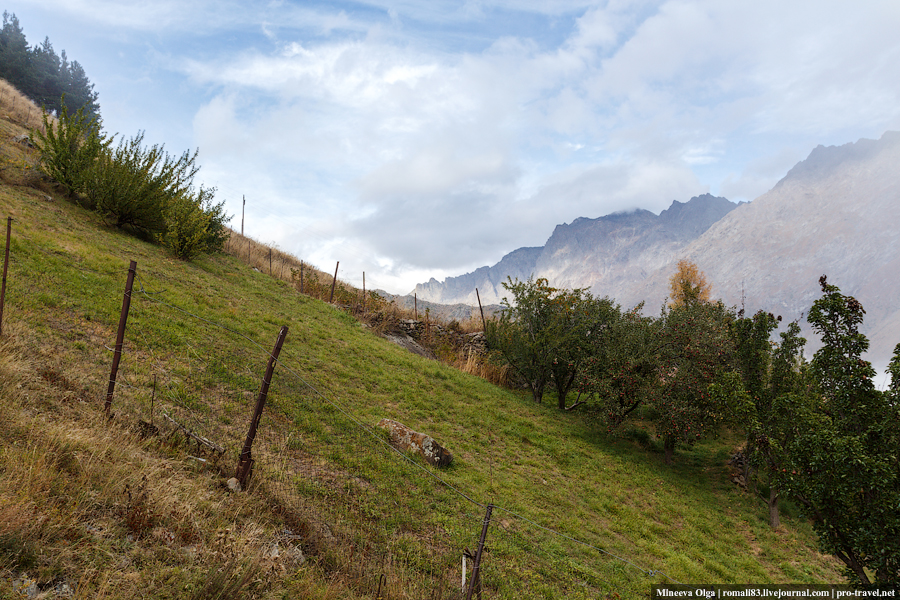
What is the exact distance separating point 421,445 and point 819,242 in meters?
186

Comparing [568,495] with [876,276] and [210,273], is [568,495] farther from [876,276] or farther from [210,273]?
[876,276]

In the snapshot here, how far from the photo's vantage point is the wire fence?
4.34 m

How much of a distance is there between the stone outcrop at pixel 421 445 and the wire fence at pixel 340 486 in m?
0.26

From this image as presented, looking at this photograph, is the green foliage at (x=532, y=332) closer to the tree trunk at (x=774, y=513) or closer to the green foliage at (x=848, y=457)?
the tree trunk at (x=774, y=513)

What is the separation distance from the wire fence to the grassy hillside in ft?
0.11

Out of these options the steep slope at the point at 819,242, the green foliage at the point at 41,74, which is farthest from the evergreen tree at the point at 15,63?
the steep slope at the point at 819,242

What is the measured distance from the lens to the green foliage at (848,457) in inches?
164

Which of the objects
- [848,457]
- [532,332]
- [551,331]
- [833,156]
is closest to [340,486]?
[848,457]

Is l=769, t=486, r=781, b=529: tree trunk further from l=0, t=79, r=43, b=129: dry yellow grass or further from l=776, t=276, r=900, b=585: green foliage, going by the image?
l=0, t=79, r=43, b=129: dry yellow grass

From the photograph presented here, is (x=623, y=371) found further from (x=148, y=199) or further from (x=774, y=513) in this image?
(x=148, y=199)

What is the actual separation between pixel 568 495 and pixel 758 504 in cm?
544

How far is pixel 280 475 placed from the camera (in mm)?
5051

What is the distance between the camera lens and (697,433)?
1016cm

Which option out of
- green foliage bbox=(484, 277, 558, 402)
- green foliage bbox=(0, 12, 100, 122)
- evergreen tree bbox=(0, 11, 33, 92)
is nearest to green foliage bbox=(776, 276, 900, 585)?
green foliage bbox=(484, 277, 558, 402)
